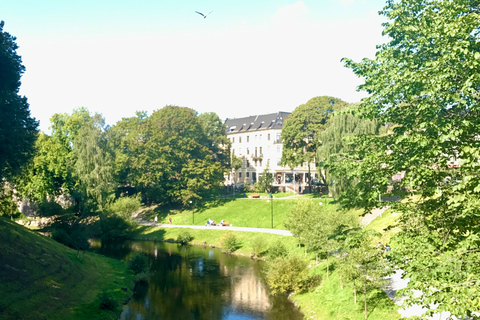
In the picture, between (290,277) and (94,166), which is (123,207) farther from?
(290,277)

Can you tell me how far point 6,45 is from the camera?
3250 cm

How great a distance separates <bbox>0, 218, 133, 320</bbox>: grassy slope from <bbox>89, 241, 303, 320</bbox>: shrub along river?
2.41 m

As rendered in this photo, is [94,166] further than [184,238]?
Yes

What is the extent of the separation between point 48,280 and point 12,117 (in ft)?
43.9

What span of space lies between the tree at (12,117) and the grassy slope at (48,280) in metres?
5.60

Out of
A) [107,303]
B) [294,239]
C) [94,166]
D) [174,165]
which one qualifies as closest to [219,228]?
[294,239]

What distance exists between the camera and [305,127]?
226 feet

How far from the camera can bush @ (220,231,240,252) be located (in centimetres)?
5072

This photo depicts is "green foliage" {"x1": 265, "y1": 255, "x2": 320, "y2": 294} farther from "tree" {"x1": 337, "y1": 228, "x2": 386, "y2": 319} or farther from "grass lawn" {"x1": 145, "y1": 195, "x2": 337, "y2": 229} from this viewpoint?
"grass lawn" {"x1": 145, "y1": 195, "x2": 337, "y2": 229}

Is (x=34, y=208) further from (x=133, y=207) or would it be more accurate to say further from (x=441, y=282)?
(x=441, y=282)

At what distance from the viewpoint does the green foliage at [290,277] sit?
1248 inches

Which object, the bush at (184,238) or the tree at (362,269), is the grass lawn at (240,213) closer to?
the bush at (184,238)

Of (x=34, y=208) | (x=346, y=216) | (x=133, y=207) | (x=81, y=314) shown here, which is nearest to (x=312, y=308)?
(x=346, y=216)

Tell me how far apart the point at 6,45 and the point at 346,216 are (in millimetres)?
30835
